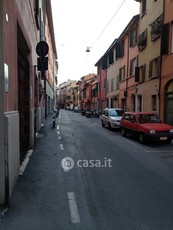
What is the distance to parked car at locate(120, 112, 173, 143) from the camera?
12766 mm

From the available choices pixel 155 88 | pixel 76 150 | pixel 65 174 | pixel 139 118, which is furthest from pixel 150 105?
pixel 65 174

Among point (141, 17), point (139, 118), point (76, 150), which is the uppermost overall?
point (141, 17)

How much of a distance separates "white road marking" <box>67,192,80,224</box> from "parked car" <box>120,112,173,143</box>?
26.3 feet

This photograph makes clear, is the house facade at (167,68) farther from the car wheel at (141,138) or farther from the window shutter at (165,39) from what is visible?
the car wheel at (141,138)

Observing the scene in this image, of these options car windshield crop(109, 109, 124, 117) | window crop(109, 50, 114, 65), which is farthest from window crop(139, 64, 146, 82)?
window crop(109, 50, 114, 65)

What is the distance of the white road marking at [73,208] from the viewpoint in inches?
168

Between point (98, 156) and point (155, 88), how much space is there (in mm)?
11980

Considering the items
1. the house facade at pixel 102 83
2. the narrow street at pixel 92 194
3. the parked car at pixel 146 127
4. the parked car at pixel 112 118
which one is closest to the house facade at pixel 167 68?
the parked car at pixel 112 118

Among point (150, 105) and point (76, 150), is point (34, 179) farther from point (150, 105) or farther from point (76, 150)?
point (150, 105)

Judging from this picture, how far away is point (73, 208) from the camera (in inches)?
186

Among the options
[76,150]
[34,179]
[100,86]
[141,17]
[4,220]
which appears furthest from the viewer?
[100,86]

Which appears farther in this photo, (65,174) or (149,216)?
(65,174)

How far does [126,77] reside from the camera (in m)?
28.7

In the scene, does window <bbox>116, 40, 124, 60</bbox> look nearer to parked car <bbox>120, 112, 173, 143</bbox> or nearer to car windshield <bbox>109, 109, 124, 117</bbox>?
car windshield <bbox>109, 109, 124, 117</bbox>
